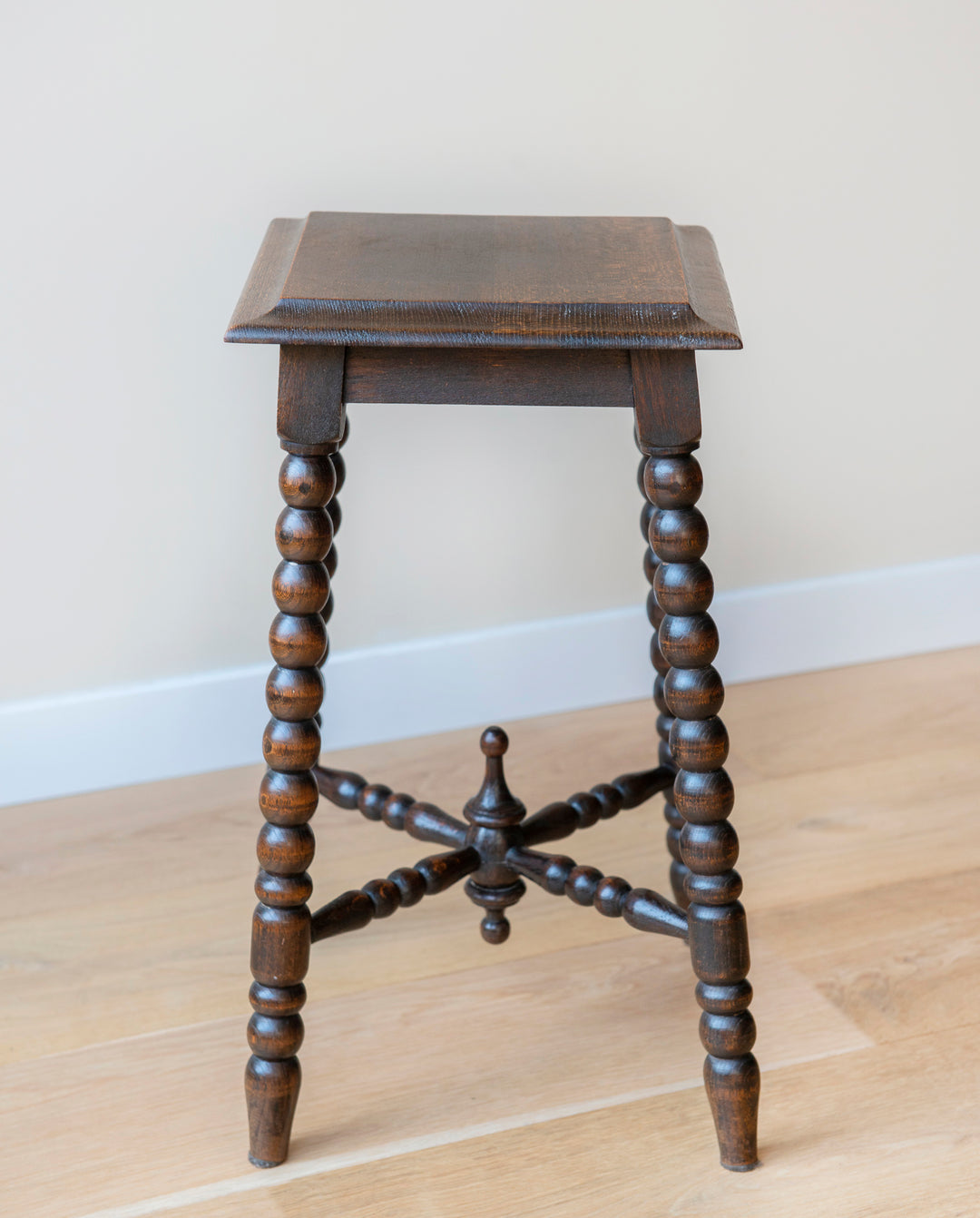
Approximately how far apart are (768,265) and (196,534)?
0.77m

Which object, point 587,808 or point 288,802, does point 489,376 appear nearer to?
point 288,802

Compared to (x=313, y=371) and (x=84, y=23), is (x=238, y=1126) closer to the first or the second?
(x=313, y=371)

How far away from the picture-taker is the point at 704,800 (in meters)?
0.86

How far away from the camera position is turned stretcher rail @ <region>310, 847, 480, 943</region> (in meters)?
0.94

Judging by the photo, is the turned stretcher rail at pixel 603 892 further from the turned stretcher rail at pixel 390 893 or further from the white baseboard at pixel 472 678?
the white baseboard at pixel 472 678

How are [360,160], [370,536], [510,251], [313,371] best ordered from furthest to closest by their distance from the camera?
[370,536]
[360,160]
[510,251]
[313,371]

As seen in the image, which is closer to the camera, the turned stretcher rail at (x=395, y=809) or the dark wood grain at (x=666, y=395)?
the dark wood grain at (x=666, y=395)

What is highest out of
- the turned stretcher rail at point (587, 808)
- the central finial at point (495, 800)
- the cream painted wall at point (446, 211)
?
the cream painted wall at point (446, 211)

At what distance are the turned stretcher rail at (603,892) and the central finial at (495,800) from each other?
0.10 feet

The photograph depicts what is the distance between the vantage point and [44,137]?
4.10ft

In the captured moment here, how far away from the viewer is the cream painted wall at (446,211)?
1.29 metres

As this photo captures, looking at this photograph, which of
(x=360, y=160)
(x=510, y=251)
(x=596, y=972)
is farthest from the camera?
(x=360, y=160)

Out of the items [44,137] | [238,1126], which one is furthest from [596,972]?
[44,137]

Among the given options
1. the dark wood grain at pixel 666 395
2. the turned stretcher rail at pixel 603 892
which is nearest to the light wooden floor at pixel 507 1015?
the turned stretcher rail at pixel 603 892
